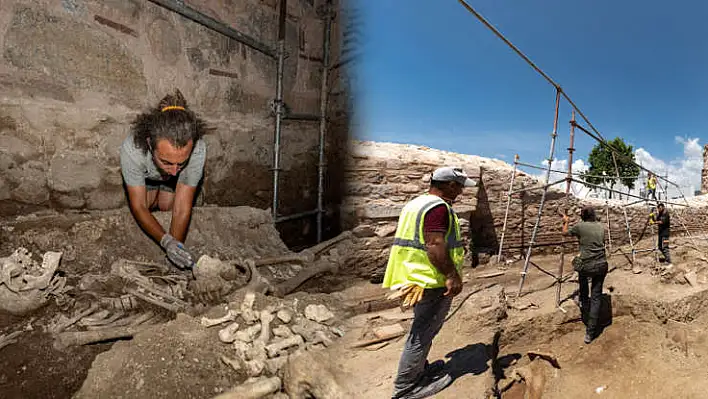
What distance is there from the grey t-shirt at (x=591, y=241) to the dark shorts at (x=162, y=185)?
3.78m

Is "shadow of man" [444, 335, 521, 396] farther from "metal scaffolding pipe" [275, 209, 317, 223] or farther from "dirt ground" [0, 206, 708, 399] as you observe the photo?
"metal scaffolding pipe" [275, 209, 317, 223]

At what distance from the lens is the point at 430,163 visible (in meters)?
5.39

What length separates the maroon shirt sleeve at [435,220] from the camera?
6.94 ft

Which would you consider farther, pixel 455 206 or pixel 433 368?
pixel 455 206

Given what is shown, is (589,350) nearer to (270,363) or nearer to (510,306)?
(510,306)

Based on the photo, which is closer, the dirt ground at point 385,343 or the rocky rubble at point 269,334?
the dirt ground at point 385,343

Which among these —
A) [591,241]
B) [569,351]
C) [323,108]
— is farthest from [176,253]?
[591,241]

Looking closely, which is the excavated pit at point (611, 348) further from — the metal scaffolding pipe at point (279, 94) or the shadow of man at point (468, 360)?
the metal scaffolding pipe at point (279, 94)

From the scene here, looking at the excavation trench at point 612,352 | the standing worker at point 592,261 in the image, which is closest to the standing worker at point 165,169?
the excavation trench at point 612,352

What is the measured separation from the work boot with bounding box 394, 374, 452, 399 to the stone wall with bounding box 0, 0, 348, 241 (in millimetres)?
2275

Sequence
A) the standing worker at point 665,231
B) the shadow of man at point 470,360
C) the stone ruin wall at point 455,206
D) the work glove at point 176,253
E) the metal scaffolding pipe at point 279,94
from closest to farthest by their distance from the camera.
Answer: the shadow of man at point 470,360 → the work glove at point 176,253 → the metal scaffolding pipe at point 279,94 → the stone ruin wall at point 455,206 → the standing worker at point 665,231

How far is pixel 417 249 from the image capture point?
2150 mm

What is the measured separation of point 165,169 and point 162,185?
17.3 inches

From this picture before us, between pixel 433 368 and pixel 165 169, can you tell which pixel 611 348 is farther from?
pixel 165 169
